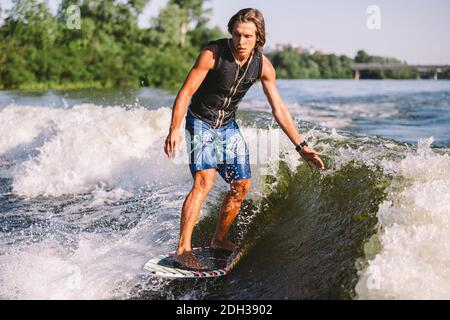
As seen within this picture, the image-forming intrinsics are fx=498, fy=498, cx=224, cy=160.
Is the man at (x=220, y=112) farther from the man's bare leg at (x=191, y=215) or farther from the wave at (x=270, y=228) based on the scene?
the wave at (x=270, y=228)

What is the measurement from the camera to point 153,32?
62.5 m

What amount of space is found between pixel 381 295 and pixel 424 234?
0.67m

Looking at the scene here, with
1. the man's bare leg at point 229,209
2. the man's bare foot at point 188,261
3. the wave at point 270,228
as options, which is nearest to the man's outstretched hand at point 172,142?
the man's bare leg at point 229,209

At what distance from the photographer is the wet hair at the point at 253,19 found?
13.1 ft

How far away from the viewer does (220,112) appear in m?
4.32

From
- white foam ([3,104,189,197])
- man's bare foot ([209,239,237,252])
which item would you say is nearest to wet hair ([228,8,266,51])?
man's bare foot ([209,239,237,252])

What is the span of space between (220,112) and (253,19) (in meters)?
0.83

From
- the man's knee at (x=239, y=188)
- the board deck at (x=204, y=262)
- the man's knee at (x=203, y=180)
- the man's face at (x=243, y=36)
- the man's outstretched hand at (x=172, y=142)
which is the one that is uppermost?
the man's face at (x=243, y=36)

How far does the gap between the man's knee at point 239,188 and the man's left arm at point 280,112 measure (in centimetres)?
57

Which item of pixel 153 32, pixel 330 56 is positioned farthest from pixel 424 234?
pixel 330 56

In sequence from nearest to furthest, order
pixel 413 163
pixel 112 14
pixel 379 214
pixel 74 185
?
pixel 379 214 → pixel 413 163 → pixel 74 185 → pixel 112 14

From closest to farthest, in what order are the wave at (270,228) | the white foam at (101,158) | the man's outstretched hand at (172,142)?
1. the wave at (270,228)
2. the man's outstretched hand at (172,142)
3. the white foam at (101,158)

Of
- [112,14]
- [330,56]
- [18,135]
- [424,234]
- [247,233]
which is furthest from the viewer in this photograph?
[330,56]
